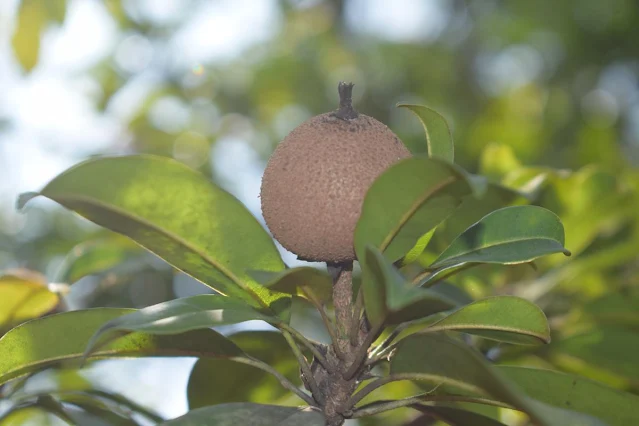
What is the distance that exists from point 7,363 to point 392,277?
2.30 feet

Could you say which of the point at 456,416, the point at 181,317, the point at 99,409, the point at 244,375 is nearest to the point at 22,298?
the point at 99,409

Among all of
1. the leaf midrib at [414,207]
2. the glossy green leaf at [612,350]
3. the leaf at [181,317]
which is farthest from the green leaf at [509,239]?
the glossy green leaf at [612,350]

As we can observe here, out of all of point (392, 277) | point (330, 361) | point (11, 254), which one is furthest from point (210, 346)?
point (11, 254)

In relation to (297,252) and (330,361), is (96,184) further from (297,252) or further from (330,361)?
(330,361)

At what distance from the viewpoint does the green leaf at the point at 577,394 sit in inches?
51.0

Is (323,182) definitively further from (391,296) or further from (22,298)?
(22,298)

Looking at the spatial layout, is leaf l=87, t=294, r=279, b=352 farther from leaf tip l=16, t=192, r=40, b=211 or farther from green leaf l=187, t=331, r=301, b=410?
green leaf l=187, t=331, r=301, b=410

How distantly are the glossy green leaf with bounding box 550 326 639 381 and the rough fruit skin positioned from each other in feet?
3.50

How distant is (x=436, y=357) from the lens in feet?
3.47

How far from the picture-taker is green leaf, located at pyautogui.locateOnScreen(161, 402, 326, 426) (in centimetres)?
104

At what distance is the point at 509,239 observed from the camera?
1221 millimetres

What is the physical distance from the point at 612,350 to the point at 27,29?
8.15 feet

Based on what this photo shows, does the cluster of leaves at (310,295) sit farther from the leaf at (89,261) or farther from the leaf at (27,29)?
the leaf at (27,29)

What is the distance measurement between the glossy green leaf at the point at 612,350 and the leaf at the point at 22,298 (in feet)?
4.54
